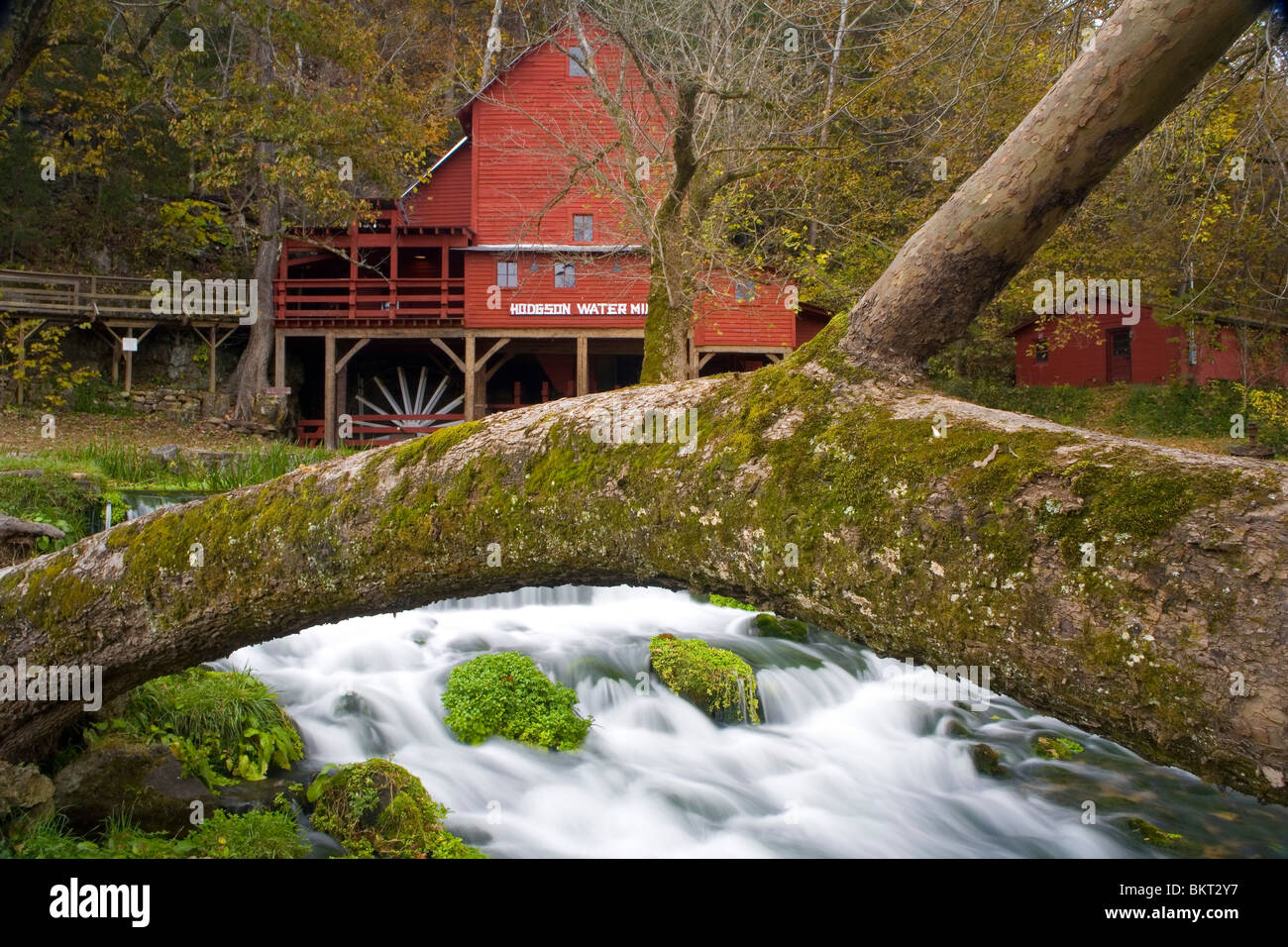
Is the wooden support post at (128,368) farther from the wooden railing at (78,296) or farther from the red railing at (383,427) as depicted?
the red railing at (383,427)

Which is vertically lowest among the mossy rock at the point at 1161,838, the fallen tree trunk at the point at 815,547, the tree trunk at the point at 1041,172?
the mossy rock at the point at 1161,838

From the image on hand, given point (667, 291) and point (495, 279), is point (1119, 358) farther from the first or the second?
point (667, 291)

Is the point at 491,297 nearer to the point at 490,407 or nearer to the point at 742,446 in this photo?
the point at 490,407

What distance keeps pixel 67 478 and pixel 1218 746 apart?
1219 centimetres

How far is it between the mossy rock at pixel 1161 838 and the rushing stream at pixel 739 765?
3.6 inches

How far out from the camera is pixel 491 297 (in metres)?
24.2

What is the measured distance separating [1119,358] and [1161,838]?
24.2m

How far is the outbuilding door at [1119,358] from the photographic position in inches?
1084

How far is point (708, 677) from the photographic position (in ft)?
29.7

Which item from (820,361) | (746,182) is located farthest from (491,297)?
(820,361)

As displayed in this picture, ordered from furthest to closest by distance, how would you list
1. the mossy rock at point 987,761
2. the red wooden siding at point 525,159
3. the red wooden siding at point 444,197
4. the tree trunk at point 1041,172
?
the red wooden siding at point 444,197 → the red wooden siding at point 525,159 → the mossy rock at point 987,761 → the tree trunk at point 1041,172

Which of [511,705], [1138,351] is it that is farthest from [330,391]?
[1138,351]

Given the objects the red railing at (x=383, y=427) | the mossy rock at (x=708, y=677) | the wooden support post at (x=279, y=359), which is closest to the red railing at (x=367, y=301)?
the wooden support post at (x=279, y=359)
